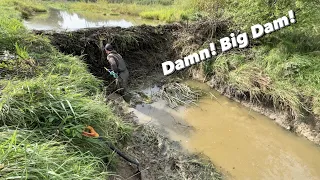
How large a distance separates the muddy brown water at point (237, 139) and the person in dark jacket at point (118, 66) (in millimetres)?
661

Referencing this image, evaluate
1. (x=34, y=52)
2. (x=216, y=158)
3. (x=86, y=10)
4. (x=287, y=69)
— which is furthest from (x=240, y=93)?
(x=86, y=10)

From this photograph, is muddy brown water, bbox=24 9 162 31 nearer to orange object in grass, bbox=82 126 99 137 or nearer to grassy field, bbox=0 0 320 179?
grassy field, bbox=0 0 320 179

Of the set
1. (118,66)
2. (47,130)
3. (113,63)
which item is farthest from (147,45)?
(47,130)

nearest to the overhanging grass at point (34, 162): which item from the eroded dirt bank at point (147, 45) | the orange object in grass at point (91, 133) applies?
the orange object in grass at point (91, 133)

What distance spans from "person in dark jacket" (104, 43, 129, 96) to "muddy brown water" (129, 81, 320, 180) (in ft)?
2.17

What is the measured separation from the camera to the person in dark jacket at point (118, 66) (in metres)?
5.01

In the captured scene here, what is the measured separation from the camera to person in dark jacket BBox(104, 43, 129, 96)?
16.4 ft

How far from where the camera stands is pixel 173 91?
5.88 metres

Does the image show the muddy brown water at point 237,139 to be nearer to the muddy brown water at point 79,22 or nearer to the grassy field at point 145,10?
the grassy field at point 145,10

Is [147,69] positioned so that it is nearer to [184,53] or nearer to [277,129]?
[184,53]

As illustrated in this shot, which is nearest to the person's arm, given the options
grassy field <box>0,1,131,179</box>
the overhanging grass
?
grassy field <box>0,1,131,179</box>

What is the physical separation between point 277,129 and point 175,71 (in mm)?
3300

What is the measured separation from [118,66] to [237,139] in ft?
9.16

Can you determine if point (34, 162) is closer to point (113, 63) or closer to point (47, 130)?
point (47, 130)
